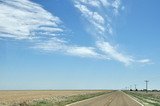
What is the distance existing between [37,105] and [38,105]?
0.32 ft

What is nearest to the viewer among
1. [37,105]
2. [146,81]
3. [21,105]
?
[21,105]

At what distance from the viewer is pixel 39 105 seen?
104 ft

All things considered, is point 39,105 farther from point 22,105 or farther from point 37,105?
point 22,105

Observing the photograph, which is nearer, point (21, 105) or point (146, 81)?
point (21, 105)

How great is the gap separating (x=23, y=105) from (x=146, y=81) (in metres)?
141

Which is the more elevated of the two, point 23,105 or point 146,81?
point 146,81

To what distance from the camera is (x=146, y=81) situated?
538ft

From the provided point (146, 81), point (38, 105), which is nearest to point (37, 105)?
point (38, 105)

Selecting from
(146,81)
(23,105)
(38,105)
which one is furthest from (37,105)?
(146,81)

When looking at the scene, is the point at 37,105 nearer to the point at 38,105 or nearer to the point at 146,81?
the point at 38,105

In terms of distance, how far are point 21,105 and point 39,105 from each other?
3.03 m

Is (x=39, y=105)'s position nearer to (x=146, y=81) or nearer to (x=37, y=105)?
(x=37, y=105)

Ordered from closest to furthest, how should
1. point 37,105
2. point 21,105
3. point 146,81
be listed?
point 21,105
point 37,105
point 146,81

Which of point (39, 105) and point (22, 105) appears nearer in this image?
point (22, 105)
